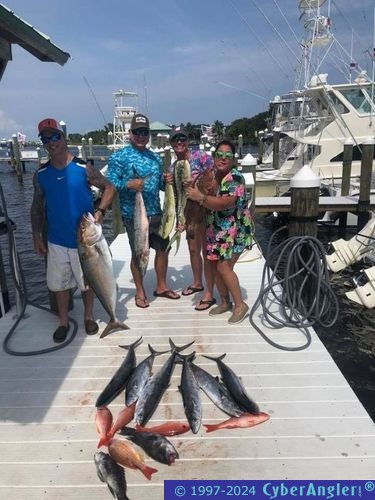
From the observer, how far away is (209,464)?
7.75 ft

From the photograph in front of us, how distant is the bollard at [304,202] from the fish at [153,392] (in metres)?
2.18

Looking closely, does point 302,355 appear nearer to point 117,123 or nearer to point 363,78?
point 363,78

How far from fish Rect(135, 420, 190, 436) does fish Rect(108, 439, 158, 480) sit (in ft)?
0.62

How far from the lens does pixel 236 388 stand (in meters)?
2.98

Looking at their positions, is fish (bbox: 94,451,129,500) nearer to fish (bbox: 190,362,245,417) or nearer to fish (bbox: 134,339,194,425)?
fish (bbox: 134,339,194,425)

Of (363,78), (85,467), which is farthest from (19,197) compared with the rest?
(85,467)

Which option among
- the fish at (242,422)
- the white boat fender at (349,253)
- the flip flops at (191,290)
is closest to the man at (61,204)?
the flip flops at (191,290)

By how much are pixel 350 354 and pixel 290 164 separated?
13.7 m

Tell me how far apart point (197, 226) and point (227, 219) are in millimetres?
801

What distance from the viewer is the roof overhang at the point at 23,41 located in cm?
237

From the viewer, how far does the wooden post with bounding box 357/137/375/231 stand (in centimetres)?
1016

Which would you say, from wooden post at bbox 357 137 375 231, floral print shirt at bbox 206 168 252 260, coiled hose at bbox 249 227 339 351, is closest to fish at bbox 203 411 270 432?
coiled hose at bbox 249 227 339 351

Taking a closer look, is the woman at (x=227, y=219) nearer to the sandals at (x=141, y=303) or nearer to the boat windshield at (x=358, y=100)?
the sandals at (x=141, y=303)

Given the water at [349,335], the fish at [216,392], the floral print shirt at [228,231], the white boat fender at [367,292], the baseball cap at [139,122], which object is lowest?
the water at [349,335]
